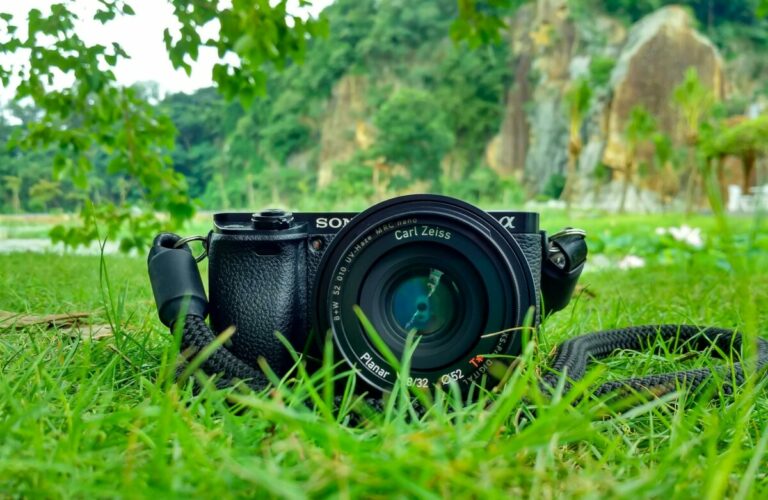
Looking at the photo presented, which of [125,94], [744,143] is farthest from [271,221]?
[744,143]

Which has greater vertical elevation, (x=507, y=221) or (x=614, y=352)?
(x=507, y=221)

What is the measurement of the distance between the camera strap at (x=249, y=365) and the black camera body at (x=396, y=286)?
2 centimetres

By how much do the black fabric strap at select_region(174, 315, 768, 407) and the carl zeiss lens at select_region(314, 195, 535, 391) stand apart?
0.07 m

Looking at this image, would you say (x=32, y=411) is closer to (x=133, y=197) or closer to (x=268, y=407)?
(x=268, y=407)

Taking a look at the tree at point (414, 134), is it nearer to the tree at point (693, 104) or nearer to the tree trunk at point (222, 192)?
the tree trunk at point (222, 192)

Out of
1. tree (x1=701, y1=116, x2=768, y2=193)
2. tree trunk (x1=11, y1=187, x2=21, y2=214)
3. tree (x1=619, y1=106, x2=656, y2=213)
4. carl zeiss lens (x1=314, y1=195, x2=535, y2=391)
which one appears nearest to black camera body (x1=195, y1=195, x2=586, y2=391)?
carl zeiss lens (x1=314, y1=195, x2=535, y2=391)

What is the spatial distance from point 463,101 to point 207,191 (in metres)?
6.25

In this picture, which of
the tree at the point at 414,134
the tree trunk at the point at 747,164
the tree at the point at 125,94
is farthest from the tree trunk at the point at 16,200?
the tree at the point at 414,134

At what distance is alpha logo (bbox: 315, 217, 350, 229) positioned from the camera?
70 centimetres

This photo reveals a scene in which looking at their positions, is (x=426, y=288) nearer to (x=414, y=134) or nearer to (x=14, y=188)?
(x=14, y=188)

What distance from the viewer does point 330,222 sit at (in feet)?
2.30

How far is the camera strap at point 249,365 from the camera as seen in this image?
0.60 meters

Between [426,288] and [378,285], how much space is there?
0.15 ft

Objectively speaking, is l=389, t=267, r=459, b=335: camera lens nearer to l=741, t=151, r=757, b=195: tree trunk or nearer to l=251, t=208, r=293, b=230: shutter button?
l=251, t=208, r=293, b=230: shutter button
